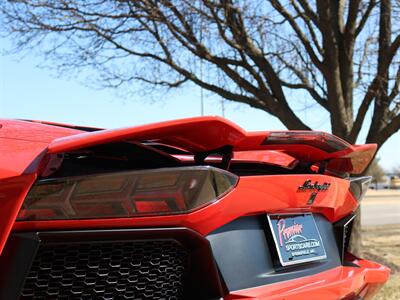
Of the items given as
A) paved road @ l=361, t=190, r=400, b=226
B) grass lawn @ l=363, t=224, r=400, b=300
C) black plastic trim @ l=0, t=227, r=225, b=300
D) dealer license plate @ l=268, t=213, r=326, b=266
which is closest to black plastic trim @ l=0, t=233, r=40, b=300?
black plastic trim @ l=0, t=227, r=225, b=300

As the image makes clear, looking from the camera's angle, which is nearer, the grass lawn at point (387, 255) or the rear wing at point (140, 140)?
the rear wing at point (140, 140)

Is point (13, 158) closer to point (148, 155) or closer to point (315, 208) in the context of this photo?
point (148, 155)

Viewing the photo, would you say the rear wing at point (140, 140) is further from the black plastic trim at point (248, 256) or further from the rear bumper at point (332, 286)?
the rear bumper at point (332, 286)

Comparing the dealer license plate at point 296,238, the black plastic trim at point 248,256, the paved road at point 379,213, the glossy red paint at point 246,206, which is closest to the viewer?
the glossy red paint at point 246,206

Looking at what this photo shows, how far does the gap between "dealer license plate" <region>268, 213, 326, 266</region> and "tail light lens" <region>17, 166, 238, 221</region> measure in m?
0.41

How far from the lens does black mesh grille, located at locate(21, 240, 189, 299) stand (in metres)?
1.64

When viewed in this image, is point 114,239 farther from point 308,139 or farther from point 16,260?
point 308,139

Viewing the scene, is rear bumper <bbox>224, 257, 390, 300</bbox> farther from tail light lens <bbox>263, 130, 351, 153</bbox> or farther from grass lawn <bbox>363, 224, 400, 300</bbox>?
grass lawn <bbox>363, 224, 400, 300</bbox>

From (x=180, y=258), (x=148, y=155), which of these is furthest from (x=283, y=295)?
(x=148, y=155)

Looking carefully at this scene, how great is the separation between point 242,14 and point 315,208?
5.03 meters

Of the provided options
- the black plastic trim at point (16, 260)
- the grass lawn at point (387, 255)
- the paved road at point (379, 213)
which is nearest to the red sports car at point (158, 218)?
the black plastic trim at point (16, 260)

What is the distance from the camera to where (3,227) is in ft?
4.94

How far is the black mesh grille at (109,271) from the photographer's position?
164cm

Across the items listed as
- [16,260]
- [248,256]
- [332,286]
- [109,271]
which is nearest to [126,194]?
[109,271]
